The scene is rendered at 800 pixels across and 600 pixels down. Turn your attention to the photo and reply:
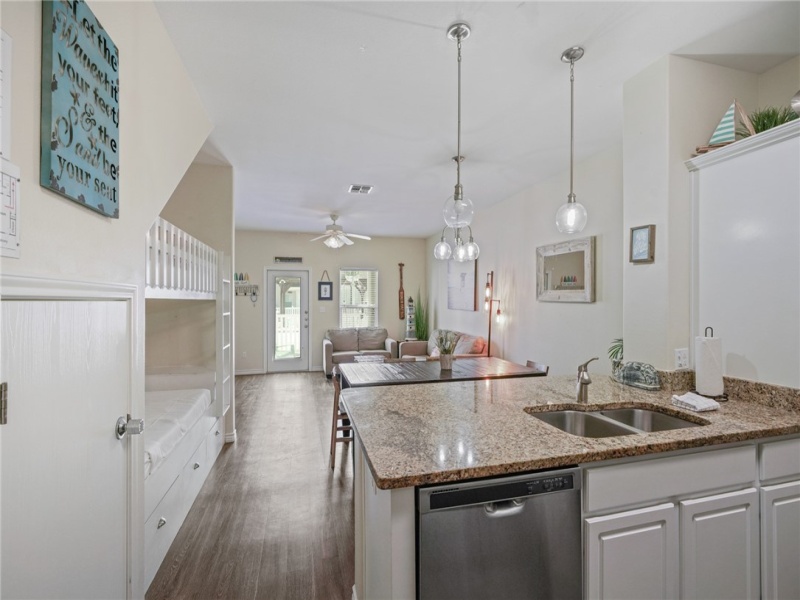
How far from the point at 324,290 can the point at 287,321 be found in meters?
0.94

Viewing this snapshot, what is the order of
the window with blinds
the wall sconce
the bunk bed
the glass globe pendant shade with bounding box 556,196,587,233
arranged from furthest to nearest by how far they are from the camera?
1. the window with blinds
2. the wall sconce
3. the glass globe pendant shade with bounding box 556,196,587,233
4. the bunk bed

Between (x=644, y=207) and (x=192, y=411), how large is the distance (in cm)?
307

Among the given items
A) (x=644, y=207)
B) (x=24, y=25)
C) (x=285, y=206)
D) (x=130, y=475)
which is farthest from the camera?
(x=285, y=206)

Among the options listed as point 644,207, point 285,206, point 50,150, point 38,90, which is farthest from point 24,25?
point 285,206

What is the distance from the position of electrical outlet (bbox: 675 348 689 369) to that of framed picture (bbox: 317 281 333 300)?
615cm

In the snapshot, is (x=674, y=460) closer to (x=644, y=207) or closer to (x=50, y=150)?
(x=644, y=207)

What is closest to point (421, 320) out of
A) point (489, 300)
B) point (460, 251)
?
point (489, 300)

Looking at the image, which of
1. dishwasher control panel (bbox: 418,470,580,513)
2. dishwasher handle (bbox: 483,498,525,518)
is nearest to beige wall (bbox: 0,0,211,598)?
dishwasher control panel (bbox: 418,470,580,513)

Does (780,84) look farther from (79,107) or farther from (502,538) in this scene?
(79,107)

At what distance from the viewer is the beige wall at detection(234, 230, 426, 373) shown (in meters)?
6.92

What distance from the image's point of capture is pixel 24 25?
2.96ft

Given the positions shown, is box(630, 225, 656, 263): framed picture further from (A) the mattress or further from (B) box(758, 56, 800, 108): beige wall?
(A) the mattress

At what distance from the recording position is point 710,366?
176 cm

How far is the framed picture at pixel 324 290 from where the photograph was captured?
24.0ft
